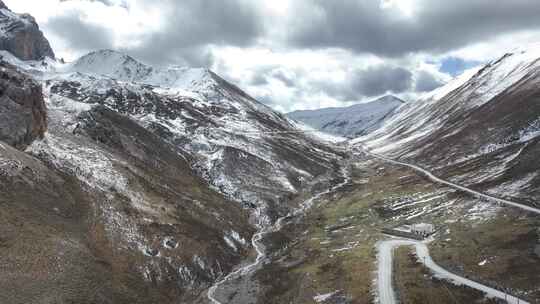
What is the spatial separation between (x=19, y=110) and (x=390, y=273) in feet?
288

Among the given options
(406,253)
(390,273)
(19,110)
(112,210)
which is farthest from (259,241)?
(19,110)

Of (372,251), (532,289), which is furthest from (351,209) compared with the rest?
(532,289)

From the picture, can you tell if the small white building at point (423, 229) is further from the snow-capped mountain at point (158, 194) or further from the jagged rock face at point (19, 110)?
the jagged rock face at point (19, 110)

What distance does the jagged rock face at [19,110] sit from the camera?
9875cm

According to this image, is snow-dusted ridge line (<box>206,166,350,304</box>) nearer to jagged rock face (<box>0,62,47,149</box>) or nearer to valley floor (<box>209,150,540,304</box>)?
valley floor (<box>209,150,540,304</box>)

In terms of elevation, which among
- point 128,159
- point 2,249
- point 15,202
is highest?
point 128,159

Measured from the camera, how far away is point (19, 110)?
105 metres

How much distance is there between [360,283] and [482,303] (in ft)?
66.8

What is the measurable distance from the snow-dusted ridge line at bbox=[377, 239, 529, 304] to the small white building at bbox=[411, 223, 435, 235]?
4665 mm

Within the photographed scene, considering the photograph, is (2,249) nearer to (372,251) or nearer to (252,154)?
(372,251)

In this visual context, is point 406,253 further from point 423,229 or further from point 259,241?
point 259,241

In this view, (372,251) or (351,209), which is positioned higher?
(351,209)

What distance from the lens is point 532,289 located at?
2467 inches

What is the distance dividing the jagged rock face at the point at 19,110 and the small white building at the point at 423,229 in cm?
8905
